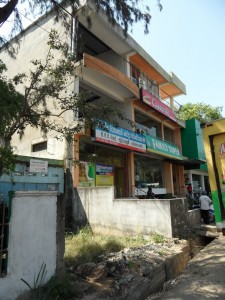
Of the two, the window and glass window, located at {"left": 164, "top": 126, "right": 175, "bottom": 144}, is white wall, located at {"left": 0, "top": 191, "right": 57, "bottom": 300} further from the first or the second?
glass window, located at {"left": 164, "top": 126, "right": 175, "bottom": 144}

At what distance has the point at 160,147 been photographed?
56.9 ft

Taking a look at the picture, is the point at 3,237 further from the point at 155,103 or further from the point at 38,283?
the point at 155,103

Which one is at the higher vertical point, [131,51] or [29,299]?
[131,51]

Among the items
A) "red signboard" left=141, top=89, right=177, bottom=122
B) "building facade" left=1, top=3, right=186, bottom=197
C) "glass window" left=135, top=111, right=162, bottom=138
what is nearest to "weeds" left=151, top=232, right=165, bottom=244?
"building facade" left=1, top=3, right=186, bottom=197

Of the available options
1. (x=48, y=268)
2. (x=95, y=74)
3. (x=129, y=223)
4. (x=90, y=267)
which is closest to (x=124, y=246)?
(x=129, y=223)

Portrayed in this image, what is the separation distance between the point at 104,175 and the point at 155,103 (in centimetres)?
642

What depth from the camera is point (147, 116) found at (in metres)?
19.1

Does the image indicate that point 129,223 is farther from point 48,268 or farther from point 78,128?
point 48,268

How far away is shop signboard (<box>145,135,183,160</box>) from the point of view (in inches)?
639

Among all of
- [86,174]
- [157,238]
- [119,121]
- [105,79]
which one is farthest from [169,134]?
[157,238]

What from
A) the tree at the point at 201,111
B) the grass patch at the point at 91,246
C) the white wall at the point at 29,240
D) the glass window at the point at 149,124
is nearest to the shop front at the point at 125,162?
the glass window at the point at 149,124

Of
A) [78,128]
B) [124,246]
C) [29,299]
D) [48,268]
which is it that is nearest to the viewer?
[29,299]

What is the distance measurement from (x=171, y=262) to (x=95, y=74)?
9.94m

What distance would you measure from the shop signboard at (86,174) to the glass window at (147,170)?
12.9 feet
